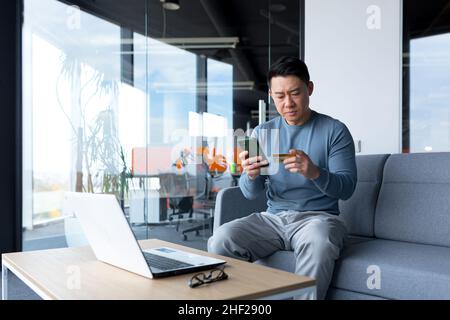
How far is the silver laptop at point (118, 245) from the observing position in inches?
46.6

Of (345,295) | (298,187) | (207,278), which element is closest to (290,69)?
(298,187)

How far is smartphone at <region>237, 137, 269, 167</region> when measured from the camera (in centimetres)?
173

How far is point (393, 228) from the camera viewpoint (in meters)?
2.13

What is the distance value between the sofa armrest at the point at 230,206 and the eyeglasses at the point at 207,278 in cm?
104

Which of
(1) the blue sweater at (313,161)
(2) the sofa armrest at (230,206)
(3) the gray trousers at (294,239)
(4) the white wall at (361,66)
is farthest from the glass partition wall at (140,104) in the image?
(3) the gray trousers at (294,239)

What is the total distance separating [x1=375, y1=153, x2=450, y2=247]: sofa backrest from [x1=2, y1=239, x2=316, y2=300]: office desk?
107 cm

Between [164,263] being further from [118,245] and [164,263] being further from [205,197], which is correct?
[205,197]

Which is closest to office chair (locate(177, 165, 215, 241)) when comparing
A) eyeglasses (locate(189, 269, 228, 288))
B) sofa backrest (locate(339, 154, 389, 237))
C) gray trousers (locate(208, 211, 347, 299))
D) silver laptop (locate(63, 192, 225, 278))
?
sofa backrest (locate(339, 154, 389, 237))

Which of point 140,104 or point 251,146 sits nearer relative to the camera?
point 251,146

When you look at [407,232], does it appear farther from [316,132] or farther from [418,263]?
[316,132]

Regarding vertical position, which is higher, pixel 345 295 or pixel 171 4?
pixel 171 4

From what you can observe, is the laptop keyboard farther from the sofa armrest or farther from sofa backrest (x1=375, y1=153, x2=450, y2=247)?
sofa backrest (x1=375, y1=153, x2=450, y2=247)

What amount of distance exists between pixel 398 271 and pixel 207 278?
84cm

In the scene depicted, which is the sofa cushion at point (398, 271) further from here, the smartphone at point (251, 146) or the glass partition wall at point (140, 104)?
the glass partition wall at point (140, 104)
